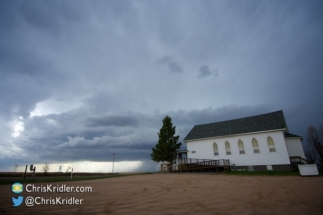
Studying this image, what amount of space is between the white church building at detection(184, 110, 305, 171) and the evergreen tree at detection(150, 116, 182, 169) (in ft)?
9.76

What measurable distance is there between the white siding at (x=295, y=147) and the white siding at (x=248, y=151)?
4908 mm

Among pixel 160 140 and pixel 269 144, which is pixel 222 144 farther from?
pixel 160 140

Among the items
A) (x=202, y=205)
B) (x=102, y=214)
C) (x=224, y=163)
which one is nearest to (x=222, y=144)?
(x=224, y=163)

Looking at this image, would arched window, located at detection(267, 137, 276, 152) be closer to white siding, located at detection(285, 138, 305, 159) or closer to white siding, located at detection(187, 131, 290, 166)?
white siding, located at detection(187, 131, 290, 166)

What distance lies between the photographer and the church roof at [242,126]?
26020 mm

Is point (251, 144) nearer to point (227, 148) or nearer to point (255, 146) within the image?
point (255, 146)

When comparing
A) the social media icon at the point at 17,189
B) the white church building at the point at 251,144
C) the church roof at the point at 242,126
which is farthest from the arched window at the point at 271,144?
the social media icon at the point at 17,189

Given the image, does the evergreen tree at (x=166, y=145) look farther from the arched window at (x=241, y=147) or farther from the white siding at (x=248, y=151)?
the arched window at (x=241, y=147)

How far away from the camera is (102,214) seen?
440 centimetres

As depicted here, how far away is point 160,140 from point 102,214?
28.8 metres

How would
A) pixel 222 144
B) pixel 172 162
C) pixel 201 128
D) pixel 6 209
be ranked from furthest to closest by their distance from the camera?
pixel 201 128 < pixel 172 162 < pixel 222 144 < pixel 6 209

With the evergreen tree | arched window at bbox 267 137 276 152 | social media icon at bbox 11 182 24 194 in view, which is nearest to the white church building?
arched window at bbox 267 137 276 152

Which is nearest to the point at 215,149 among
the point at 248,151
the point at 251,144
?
the point at 248,151

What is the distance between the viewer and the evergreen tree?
31456 mm
